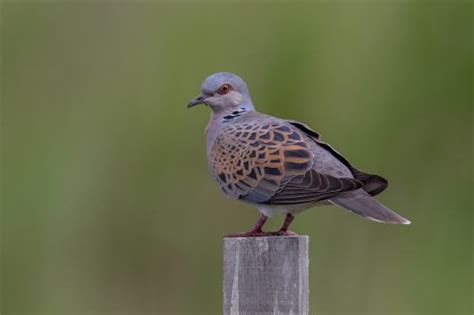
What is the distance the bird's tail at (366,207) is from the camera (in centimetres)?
414

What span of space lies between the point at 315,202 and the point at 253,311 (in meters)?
0.99

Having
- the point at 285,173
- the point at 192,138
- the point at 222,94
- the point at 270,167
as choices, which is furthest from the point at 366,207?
the point at 192,138

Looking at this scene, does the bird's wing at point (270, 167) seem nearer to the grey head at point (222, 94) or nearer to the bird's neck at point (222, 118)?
the bird's neck at point (222, 118)

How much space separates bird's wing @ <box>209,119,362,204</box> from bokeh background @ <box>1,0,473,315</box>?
6.43ft

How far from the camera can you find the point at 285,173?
439 centimetres

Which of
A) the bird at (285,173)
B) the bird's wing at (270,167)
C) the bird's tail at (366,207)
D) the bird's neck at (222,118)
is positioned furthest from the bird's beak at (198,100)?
the bird's tail at (366,207)

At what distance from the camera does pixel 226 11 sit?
7.20 metres

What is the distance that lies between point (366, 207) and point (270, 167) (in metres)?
0.53

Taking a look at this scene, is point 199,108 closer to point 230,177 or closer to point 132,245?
point 132,245

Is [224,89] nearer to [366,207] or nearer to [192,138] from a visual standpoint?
[366,207]

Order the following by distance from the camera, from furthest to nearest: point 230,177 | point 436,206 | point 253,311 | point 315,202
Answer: point 436,206 < point 230,177 < point 315,202 < point 253,311

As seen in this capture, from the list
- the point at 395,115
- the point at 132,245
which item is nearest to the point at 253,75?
the point at 395,115

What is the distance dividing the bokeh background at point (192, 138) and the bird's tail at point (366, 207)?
2433mm

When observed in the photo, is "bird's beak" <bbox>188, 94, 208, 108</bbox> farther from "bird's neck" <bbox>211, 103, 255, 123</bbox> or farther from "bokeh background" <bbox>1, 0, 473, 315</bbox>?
"bokeh background" <bbox>1, 0, 473, 315</bbox>
